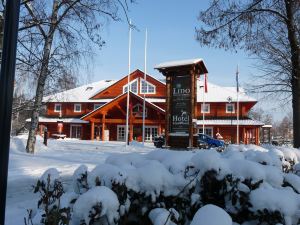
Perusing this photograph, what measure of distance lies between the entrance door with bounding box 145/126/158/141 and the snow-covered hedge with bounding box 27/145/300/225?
37.7 meters

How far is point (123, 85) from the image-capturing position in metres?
45.8

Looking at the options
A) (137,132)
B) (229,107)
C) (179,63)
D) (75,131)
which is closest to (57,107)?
(75,131)

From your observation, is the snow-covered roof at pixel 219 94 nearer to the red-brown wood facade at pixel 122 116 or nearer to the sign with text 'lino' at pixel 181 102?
the red-brown wood facade at pixel 122 116

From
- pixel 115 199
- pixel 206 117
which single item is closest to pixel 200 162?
pixel 115 199

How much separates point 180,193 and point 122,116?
40.4 meters

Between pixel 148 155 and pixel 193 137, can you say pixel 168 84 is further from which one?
pixel 148 155

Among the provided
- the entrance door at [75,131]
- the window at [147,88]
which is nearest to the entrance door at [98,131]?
the entrance door at [75,131]

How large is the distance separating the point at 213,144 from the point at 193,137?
18278 millimetres

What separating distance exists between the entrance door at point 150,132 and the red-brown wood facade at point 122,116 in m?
0.12

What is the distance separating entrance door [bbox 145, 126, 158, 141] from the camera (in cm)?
4088

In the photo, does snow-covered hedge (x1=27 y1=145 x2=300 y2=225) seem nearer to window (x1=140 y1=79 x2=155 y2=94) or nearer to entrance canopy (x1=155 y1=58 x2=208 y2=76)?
entrance canopy (x1=155 y1=58 x2=208 y2=76)

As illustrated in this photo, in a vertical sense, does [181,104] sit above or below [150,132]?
above

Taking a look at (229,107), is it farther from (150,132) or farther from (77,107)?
(77,107)

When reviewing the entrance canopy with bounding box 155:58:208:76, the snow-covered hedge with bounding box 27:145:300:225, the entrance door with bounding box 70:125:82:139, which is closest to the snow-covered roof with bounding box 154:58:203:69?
the entrance canopy with bounding box 155:58:208:76
